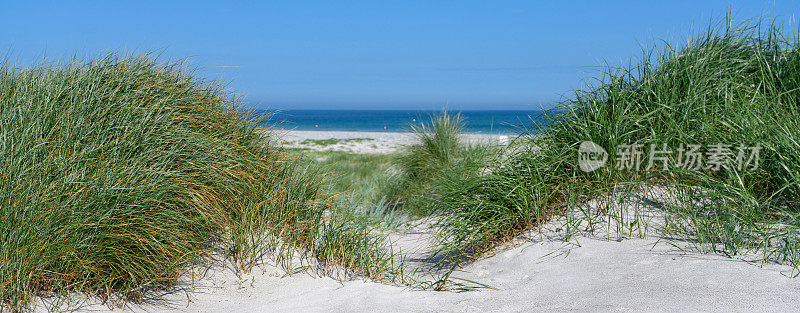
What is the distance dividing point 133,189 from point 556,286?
2.25 meters

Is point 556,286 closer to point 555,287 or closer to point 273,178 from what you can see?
point 555,287

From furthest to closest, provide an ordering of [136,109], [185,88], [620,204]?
[185,88] → [620,204] → [136,109]

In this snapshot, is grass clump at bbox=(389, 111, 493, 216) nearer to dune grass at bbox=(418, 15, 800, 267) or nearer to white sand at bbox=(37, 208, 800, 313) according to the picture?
dune grass at bbox=(418, 15, 800, 267)

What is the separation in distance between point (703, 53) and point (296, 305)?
11.0 feet

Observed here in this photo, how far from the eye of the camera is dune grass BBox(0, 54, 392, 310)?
2.59 meters


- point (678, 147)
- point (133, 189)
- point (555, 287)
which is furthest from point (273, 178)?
point (678, 147)

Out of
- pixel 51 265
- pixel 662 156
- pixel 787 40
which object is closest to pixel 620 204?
pixel 662 156

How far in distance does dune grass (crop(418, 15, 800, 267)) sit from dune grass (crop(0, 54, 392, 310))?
92cm

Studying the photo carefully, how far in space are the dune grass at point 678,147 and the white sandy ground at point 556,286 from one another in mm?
183

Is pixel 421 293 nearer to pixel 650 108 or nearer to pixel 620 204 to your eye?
pixel 620 204

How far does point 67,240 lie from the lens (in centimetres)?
259

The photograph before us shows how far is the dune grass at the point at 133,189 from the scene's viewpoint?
2590 millimetres

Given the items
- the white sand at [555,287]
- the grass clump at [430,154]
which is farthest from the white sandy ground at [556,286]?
the grass clump at [430,154]

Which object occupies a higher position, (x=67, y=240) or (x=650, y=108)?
(x=650, y=108)
